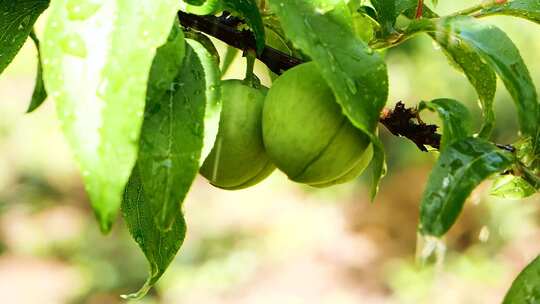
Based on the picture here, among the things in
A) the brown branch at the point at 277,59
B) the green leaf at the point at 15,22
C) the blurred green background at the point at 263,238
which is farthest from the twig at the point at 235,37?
the blurred green background at the point at 263,238

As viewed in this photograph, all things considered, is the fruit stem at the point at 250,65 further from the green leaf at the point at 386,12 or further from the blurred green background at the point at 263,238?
the blurred green background at the point at 263,238

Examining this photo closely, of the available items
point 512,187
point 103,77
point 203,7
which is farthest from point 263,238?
point 103,77

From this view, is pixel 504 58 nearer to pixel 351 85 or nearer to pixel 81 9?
pixel 351 85

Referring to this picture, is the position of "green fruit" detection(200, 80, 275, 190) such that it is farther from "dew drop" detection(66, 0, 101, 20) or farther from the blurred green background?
the blurred green background

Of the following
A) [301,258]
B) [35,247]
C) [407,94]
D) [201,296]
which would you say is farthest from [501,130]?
[35,247]

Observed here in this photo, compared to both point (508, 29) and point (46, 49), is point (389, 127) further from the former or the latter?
point (508, 29)

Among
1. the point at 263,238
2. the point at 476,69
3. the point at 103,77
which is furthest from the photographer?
the point at 263,238
